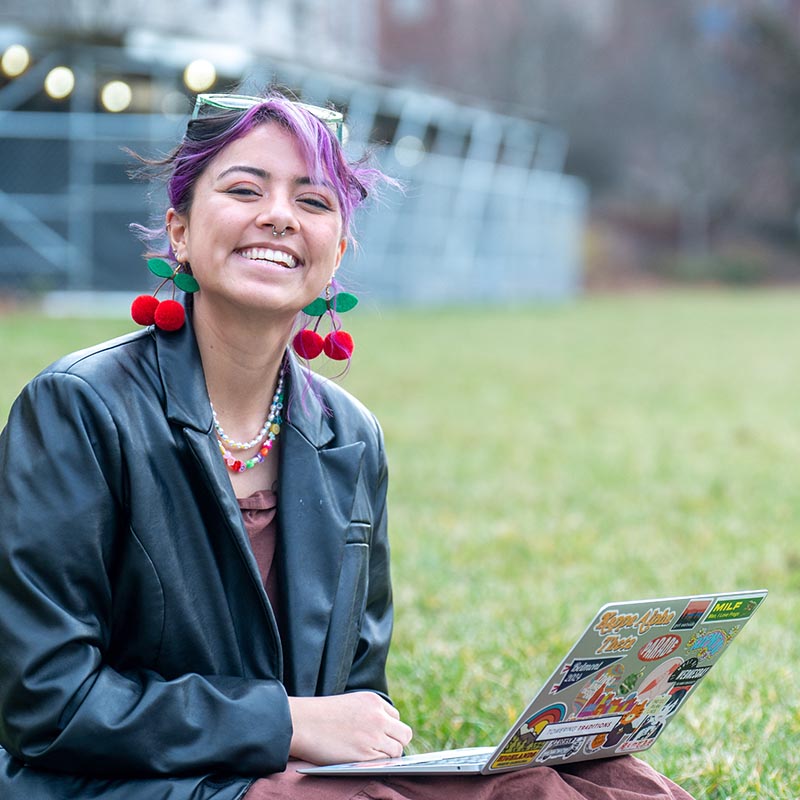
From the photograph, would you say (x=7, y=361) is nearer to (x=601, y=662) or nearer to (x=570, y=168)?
(x=601, y=662)

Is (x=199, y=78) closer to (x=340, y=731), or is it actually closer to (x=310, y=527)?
(x=310, y=527)

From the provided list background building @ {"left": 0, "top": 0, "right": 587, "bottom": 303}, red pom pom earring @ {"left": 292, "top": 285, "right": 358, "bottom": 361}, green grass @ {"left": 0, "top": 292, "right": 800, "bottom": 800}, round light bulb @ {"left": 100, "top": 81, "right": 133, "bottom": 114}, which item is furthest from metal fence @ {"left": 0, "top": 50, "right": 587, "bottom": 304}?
red pom pom earring @ {"left": 292, "top": 285, "right": 358, "bottom": 361}

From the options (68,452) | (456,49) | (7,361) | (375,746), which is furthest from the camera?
(456,49)

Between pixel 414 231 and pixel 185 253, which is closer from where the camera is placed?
pixel 185 253

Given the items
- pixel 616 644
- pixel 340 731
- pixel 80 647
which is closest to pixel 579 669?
pixel 616 644

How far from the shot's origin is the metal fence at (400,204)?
73.4 ft

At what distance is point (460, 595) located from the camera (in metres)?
5.74

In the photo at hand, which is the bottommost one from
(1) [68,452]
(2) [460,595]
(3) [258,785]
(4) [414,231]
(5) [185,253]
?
(4) [414,231]

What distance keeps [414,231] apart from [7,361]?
54.9 ft

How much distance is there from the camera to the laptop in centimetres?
229

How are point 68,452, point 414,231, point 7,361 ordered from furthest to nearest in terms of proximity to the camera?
point 414,231 → point 7,361 → point 68,452

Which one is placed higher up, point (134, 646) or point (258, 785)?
point (134, 646)

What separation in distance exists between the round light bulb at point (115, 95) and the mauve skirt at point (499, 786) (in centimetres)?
2059

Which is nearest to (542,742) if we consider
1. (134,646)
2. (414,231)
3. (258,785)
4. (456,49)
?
(258,785)
